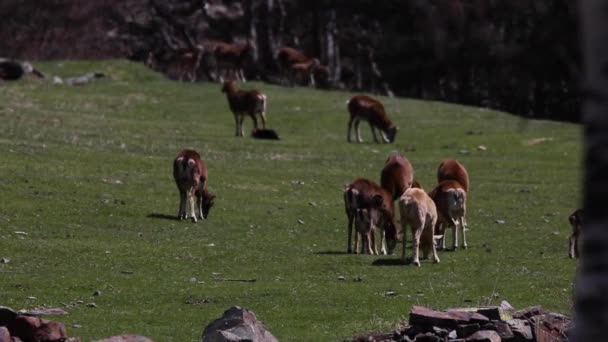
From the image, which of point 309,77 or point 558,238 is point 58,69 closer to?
point 309,77

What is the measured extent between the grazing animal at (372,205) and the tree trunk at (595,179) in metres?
14.4

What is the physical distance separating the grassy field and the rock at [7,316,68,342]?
0.71 meters

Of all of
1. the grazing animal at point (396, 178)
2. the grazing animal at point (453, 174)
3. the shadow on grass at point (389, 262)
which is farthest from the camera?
the grazing animal at point (453, 174)

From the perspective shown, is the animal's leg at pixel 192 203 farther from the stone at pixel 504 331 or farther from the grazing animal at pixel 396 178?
the stone at pixel 504 331

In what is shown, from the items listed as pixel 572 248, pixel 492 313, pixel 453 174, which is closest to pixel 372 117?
pixel 453 174

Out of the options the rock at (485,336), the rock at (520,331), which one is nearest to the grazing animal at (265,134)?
the rock at (520,331)

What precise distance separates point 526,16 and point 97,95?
14994mm

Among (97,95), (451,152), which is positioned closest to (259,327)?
(451,152)

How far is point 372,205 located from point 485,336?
7639 mm

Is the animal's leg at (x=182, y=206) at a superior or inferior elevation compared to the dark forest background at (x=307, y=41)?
inferior

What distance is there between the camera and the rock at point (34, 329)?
34.1 feet

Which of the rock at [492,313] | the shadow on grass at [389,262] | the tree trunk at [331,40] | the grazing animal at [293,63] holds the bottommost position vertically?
the shadow on grass at [389,262]

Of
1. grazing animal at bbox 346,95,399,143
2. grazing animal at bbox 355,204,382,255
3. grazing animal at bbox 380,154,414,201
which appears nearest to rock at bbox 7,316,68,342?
grazing animal at bbox 355,204,382,255

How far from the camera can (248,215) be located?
22.1 meters
